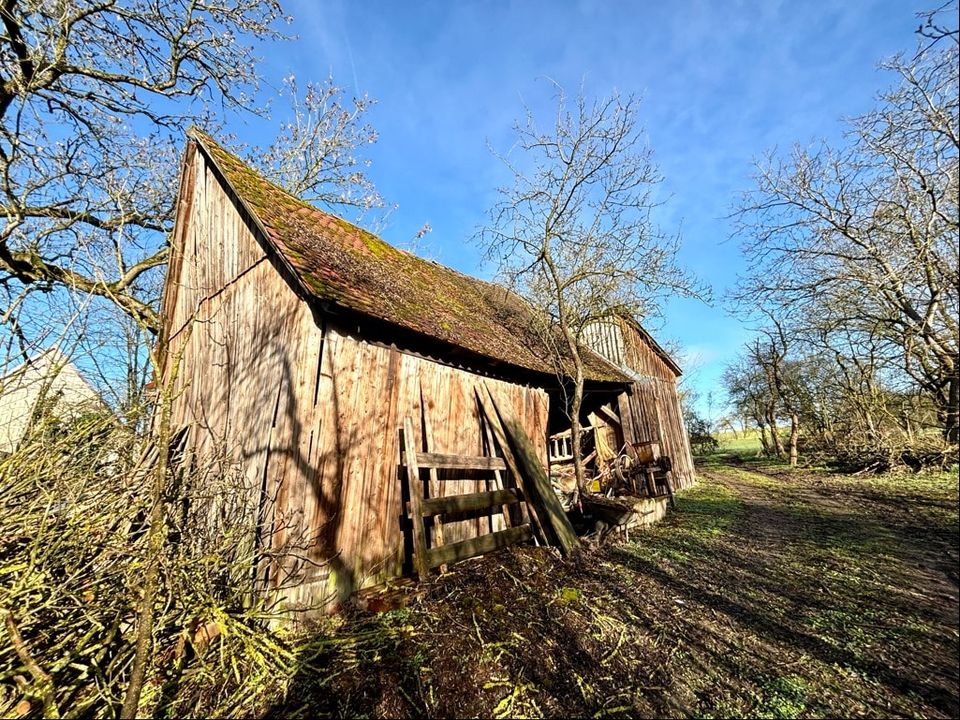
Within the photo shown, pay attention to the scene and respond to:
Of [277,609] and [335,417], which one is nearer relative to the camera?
[277,609]

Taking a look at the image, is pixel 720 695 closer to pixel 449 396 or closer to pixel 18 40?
pixel 449 396

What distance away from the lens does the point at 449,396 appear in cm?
650

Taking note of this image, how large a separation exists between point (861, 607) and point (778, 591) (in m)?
0.69

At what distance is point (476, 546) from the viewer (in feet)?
18.6

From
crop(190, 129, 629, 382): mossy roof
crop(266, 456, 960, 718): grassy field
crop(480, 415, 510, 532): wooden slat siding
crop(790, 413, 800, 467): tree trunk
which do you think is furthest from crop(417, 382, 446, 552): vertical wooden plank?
crop(790, 413, 800, 467): tree trunk

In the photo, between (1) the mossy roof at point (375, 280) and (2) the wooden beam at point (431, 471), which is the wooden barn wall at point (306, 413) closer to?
(2) the wooden beam at point (431, 471)

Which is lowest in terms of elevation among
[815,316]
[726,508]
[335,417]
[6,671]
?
[726,508]

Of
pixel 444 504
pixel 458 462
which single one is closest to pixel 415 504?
pixel 444 504

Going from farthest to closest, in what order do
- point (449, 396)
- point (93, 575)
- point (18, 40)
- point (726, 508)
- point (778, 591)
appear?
point (726, 508) → point (18, 40) → point (449, 396) → point (778, 591) → point (93, 575)

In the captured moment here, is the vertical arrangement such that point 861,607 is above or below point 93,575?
below

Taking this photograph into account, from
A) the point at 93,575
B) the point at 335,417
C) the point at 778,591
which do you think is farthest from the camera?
the point at 335,417

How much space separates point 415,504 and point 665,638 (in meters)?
2.95

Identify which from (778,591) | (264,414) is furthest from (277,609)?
(778,591)

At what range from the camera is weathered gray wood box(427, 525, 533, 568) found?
5.09 m
